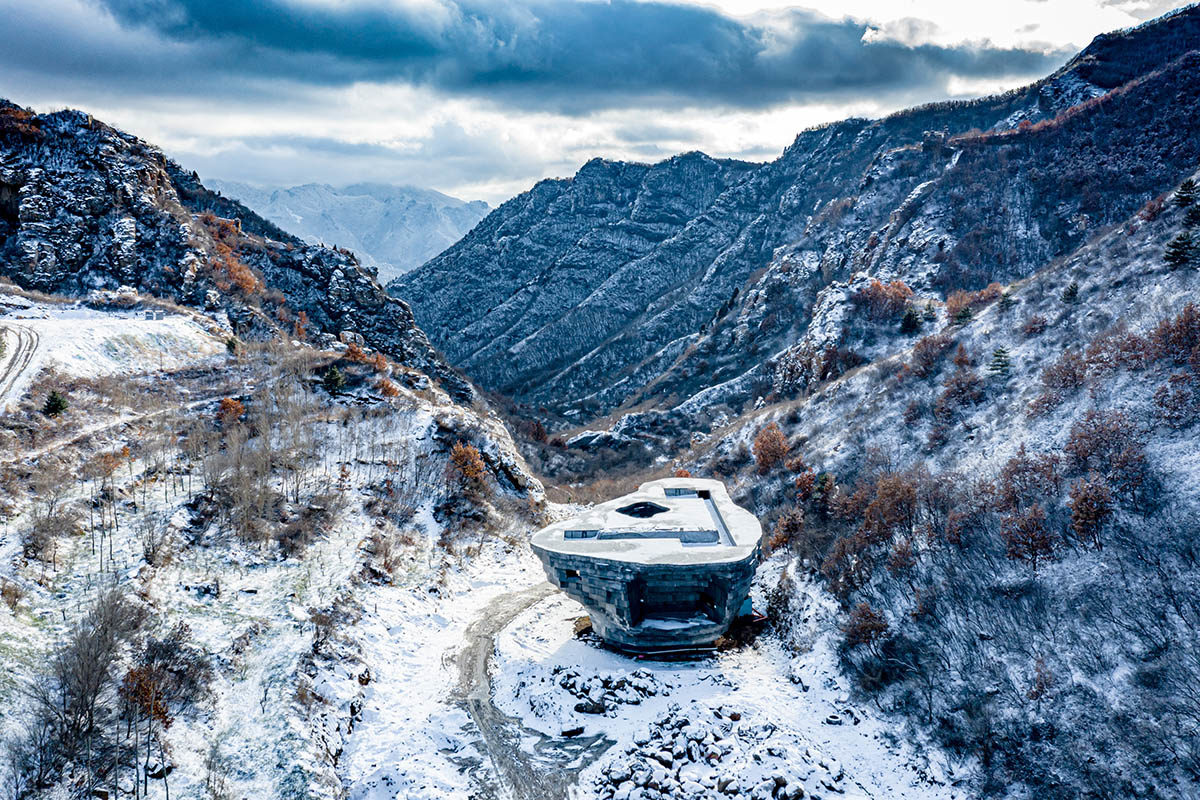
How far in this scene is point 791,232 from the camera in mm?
142750

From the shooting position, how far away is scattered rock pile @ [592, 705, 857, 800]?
62.7ft

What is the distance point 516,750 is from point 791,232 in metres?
142

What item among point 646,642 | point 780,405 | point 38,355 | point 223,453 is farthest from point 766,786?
point 38,355

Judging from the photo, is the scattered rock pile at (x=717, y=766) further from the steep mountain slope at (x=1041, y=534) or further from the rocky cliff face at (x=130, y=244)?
the rocky cliff face at (x=130, y=244)

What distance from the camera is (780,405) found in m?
55.2

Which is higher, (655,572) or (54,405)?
(54,405)

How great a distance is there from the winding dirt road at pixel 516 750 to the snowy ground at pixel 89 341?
100 ft

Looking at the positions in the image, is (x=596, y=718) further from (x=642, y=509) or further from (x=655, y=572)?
(x=642, y=509)

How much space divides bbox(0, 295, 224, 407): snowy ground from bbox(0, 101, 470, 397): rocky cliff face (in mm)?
7195

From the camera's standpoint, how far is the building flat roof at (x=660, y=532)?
2644 centimetres

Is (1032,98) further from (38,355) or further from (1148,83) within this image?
(38,355)

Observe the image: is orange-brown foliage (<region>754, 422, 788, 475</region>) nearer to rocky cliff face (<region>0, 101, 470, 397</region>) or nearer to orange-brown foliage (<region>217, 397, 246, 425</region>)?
orange-brown foliage (<region>217, 397, 246, 425</region>)

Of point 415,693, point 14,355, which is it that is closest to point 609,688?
point 415,693

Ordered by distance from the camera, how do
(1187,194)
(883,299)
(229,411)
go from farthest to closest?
(883,299)
(229,411)
(1187,194)
